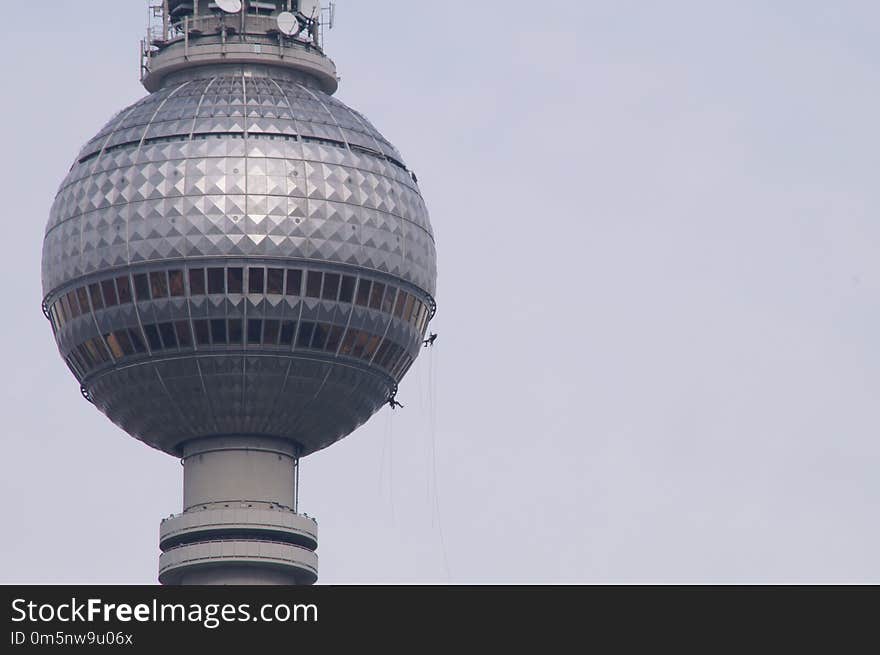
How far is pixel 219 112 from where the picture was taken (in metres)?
159

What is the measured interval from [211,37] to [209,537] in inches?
1103

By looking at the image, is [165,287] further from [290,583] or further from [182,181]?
[290,583]

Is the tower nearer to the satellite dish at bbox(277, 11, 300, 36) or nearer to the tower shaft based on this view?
the tower shaft

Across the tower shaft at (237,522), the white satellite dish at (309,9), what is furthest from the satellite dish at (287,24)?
the tower shaft at (237,522)

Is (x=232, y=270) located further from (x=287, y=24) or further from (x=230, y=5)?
(x=230, y=5)

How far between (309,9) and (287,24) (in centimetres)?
316

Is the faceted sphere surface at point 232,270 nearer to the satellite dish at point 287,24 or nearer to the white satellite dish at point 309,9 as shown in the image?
the satellite dish at point 287,24

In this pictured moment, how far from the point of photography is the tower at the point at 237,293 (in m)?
154

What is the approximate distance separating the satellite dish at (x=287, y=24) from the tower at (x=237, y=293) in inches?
130

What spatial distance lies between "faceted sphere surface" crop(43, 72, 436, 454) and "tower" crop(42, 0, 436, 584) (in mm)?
104
